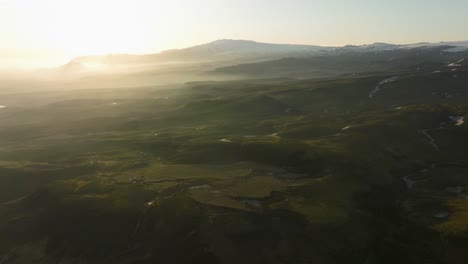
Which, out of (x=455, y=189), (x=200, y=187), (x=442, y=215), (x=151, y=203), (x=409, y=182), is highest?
(x=200, y=187)

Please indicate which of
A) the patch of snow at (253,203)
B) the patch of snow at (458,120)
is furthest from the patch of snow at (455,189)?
the patch of snow at (458,120)

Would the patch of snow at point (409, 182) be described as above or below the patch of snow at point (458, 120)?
below

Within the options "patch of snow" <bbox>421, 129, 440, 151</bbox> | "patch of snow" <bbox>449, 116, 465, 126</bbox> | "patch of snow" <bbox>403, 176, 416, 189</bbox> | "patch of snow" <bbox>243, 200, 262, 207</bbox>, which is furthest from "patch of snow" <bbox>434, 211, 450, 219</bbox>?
"patch of snow" <bbox>449, 116, 465, 126</bbox>

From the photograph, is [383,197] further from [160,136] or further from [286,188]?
[160,136]

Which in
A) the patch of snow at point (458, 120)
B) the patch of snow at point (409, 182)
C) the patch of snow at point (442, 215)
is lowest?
the patch of snow at point (409, 182)

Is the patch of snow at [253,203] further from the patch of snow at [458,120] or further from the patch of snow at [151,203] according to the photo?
the patch of snow at [458,120]

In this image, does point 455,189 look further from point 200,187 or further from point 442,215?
point 200,187

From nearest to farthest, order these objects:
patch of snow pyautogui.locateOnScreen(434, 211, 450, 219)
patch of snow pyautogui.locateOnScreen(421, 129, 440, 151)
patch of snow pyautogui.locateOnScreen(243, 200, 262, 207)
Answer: patch of snow pyautogui.locateOnScreen(434, 211, 450, 219) → patch of snow pyautogui.locateOnScreen(243, 200, 262, 207) → patch of snow pyautogui.locateOnScreen(421, 129, 440, 151)

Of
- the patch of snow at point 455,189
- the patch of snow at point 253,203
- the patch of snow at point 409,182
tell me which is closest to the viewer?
the patch of snow at point 253,203

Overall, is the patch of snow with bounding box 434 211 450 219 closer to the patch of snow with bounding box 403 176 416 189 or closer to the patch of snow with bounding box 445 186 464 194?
the patch of snow with bounding box 445 186 464 194

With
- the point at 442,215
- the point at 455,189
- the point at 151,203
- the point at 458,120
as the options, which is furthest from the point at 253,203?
the point at 458,120

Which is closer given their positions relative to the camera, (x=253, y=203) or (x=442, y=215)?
(x=442, y=215)
